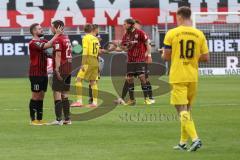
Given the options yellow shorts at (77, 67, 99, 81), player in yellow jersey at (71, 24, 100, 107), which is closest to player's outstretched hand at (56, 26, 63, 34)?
player in yellow jersey at (71, 24, 100, 107)

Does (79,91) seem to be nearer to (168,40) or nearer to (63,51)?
(63,51)

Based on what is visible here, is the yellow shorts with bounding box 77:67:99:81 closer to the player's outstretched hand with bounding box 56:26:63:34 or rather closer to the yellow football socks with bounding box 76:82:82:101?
the yellow football socks with bounding box 76:82:82:101

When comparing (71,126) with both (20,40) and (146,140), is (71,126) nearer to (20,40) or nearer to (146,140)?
(146,140)

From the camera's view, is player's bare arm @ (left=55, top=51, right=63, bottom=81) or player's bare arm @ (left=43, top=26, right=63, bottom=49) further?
player's bare arm @ (left=55, top=51, right=63, bottom=81)

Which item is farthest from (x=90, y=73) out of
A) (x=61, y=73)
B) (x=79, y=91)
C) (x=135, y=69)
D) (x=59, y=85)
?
(x=59, y=85)

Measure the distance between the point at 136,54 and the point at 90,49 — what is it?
4.51 ft

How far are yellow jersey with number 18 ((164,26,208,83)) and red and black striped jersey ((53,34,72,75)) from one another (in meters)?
4.02

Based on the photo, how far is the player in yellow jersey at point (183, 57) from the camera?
38.1ft

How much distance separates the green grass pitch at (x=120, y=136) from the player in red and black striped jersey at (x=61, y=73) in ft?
1.38

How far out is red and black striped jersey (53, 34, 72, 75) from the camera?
49.9ft

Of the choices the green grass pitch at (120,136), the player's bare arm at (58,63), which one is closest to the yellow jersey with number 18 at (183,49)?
the green grass pitch at (120,136)

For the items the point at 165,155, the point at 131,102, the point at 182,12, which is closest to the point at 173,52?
the point at 182,12

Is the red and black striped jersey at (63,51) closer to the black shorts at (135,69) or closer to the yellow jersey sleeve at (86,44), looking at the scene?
the yellow jersey sleeve at (86,44)

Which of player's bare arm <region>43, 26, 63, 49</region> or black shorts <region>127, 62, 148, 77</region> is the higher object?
player's bare arm <region>43, 26, 63, 49</region>
